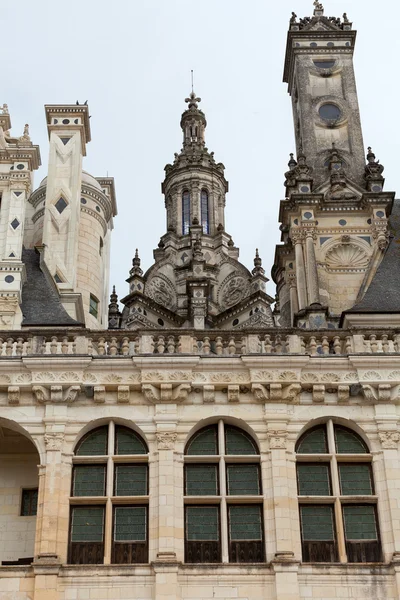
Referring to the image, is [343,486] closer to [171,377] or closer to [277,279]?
[171,377]

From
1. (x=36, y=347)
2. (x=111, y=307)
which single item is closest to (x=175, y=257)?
(x=111, y=307)

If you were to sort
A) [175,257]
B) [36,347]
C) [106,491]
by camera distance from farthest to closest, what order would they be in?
[175,257] < [36,347] < [106,491]

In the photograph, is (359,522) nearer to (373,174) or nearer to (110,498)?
(110,498)

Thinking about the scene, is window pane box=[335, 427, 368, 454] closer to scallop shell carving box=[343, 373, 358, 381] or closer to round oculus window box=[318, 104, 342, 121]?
scallop shell carving box=[343, 373, 358, 381]

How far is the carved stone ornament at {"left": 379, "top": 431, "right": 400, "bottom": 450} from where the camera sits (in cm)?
1914

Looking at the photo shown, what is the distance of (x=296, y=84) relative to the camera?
3472cm

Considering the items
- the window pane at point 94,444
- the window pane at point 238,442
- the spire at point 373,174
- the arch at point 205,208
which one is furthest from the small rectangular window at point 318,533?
the arch at point 205,208

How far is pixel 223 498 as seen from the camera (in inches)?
739

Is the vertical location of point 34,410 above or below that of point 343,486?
above

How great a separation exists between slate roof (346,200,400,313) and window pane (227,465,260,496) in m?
6.02

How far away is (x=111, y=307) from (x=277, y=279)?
17588 millimetres

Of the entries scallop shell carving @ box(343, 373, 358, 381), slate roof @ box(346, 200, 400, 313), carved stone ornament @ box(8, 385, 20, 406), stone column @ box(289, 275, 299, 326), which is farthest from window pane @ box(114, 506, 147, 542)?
stone column @ box(289, 275, 299, 326)

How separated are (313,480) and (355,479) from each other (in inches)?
32.3

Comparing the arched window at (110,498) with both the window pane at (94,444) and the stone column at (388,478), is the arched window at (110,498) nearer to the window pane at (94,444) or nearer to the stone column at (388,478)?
the window pane at (94,444)
